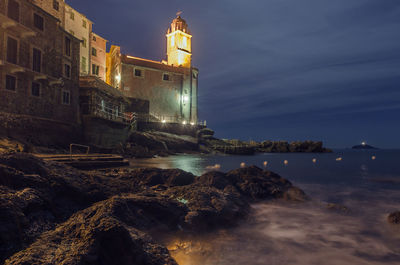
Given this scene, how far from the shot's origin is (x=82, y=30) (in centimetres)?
3325

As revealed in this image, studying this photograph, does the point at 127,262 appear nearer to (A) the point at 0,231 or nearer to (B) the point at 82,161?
(A) the point at 0,231

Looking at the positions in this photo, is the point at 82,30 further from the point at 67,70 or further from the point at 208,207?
the point at 208,207

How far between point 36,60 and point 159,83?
27.8 m

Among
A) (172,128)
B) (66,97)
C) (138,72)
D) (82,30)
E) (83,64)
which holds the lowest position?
(172,128)

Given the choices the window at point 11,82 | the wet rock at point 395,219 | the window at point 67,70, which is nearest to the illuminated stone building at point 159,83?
the window at point 67,70

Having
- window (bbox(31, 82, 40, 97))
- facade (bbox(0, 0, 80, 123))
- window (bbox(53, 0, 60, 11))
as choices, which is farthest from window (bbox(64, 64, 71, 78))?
window (bbox(53, 0, 60, 11))

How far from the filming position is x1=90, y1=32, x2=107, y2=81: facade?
3778 centimetres

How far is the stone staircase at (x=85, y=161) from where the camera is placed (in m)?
10.7

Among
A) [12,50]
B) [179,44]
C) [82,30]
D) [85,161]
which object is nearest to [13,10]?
[12,50]

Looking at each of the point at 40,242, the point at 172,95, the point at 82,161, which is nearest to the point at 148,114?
the point at 172,95

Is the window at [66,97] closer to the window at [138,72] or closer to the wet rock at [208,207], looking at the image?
the wet rock at [208,207]

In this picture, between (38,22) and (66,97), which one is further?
(66,97)

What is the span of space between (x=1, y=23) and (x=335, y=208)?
23.5 m

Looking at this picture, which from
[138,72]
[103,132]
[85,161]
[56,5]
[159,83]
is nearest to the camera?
[85,161]
